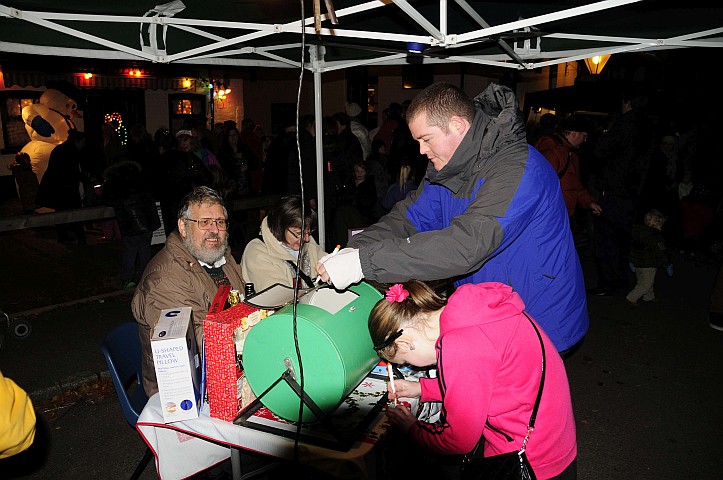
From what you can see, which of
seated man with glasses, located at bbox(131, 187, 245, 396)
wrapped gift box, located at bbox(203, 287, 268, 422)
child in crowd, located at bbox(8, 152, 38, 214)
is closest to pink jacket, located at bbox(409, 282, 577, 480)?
wrapped gift box, located at bbox(203, 287, 268, 422)

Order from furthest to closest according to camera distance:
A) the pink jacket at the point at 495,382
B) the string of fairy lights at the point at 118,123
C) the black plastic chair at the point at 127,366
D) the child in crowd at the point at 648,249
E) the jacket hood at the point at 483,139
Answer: the string of fairy lights at the point at 118,123 < the child in crowd at the point at 648,249 < the black plastic chair at the point at 127,366 < the jacket hood at the point at 483,139 < the pink jacket at the point at 495,382

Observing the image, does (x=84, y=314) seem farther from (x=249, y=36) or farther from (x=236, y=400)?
(x=236, y=400)

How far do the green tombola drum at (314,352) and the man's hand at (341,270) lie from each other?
10cm

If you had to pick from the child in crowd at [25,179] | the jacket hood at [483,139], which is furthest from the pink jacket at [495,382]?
the child in crowd at [25,179]

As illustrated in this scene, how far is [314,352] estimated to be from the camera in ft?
6.45

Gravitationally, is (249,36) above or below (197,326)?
above

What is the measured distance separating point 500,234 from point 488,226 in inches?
2.7

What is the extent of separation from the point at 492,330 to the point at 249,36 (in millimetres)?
2594

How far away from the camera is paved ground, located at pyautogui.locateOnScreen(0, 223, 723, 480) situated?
3.71 metres

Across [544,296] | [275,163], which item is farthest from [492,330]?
[275,163]

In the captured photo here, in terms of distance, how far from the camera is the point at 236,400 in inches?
89.8

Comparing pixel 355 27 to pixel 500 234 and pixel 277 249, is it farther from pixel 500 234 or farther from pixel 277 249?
pixel 500 234

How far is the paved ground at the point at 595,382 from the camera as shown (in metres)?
3.71

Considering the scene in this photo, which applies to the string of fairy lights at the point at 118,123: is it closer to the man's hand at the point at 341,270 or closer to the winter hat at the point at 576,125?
the winter hat at the point at 576,125
